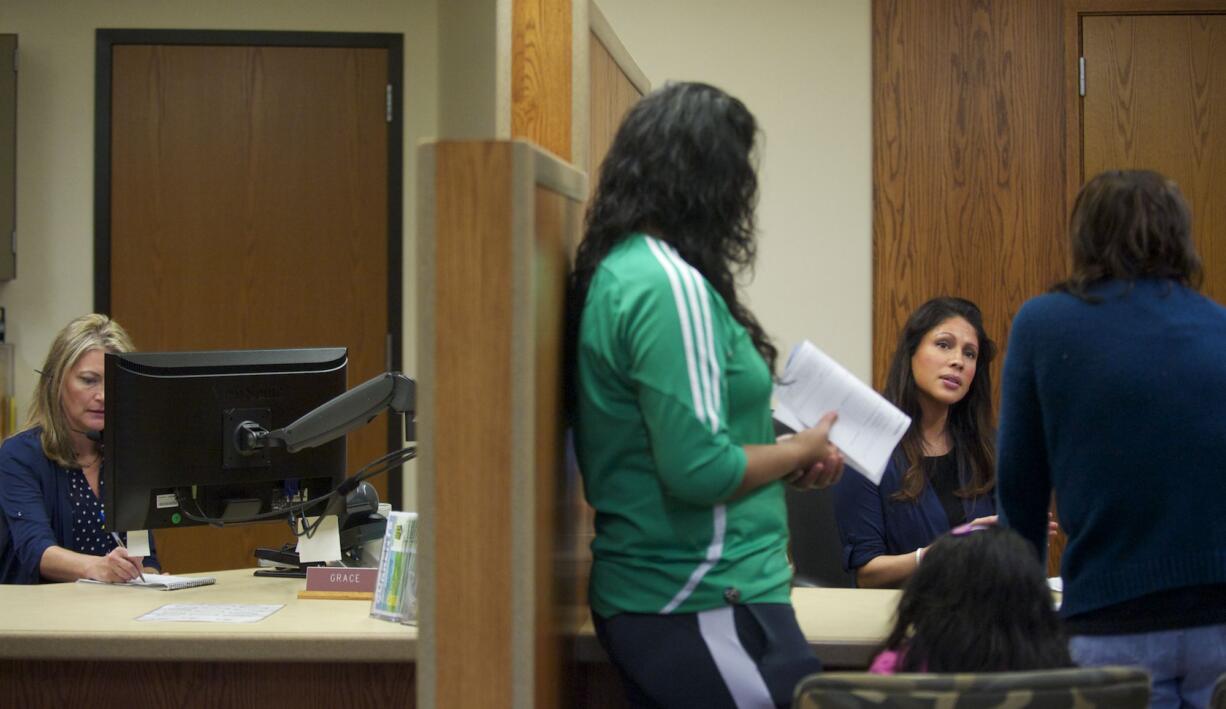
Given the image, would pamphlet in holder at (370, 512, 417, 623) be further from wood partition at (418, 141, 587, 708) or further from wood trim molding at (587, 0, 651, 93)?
wood trim molding at (587, 0, 651, 93)

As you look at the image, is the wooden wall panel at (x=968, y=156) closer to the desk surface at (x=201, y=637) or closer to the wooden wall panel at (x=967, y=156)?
the wooden wall panel at (x=967, y=156)

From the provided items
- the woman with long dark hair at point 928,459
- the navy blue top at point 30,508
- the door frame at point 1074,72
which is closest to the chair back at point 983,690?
the woman with long dark hair at point 928,459

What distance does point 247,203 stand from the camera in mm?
4738

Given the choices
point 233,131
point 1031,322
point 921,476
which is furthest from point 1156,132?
point 233,131

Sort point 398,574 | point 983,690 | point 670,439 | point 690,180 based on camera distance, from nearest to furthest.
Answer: point 983,690
point 670,439
point 690,180
point 398,574

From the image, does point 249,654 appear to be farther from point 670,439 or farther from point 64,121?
point 64,121

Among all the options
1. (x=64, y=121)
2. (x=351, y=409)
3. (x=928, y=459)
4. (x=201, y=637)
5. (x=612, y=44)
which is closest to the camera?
(x=201, y=637)

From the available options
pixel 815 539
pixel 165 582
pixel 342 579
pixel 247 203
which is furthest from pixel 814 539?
pixel 247 203

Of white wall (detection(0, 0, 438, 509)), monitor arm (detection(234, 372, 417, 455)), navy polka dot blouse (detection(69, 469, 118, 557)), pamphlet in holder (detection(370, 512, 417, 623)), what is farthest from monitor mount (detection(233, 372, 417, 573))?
white wall (detection(0, 0, 438, 509))

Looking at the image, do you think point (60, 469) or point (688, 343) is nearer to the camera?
point (688, 343)

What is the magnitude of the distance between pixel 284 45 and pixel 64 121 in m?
0.85

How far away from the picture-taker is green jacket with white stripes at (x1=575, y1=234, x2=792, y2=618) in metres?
1.57

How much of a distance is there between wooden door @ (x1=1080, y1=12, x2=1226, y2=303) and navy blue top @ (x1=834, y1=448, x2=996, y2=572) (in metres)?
1.93

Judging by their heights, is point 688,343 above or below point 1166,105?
below
